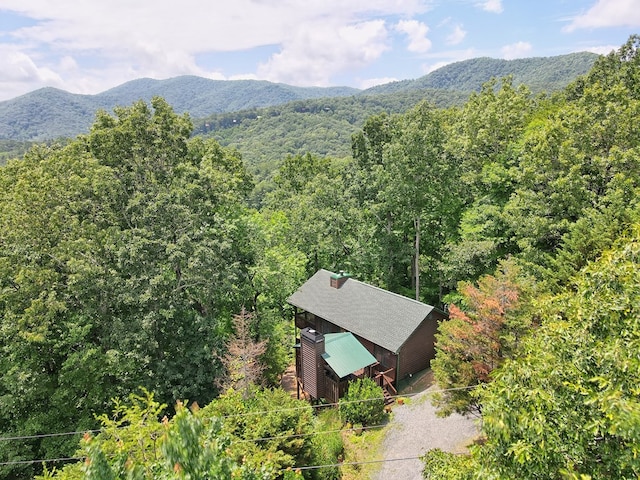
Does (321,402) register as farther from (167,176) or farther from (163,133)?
(163,133)

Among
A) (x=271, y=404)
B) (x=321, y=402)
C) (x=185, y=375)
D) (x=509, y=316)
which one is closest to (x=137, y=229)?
(x=185, y=375)

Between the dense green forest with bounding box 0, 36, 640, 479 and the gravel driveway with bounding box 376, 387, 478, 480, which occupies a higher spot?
the dense green forest with bounding box 0, 36, 640, 479

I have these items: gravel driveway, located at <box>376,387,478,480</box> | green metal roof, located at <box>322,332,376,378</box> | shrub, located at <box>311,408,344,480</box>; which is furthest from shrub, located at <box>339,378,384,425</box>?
shrub, located at <box>311,408,344,480</box>

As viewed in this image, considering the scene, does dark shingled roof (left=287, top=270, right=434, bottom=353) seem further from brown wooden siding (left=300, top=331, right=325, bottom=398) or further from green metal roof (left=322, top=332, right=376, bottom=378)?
brown wooden siding (left=300, top=331, right=325, bottom=398)

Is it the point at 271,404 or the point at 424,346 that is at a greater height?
the point at 271,404

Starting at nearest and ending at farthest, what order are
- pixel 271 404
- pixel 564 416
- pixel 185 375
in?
pixel 564 416
pixel 271 404
pixel 185 375

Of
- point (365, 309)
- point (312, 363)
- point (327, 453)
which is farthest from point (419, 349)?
point (327, 453)
